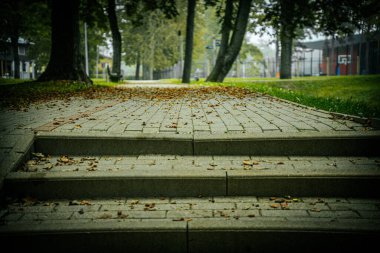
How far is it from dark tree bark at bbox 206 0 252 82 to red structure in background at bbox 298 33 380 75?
31.8ft

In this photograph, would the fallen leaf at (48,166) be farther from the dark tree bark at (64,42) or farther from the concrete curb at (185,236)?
the dark tree bark at (64,42)

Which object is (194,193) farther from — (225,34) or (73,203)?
(225,34)

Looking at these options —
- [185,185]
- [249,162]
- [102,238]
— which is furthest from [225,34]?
[102,238]

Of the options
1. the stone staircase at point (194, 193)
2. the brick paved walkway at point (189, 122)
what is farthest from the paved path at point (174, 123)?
the stone staircase at point (194, 193)

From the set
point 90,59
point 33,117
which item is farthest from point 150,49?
point 33,117

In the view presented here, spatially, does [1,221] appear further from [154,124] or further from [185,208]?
[154,124]

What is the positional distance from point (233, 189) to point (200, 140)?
884 millimetres

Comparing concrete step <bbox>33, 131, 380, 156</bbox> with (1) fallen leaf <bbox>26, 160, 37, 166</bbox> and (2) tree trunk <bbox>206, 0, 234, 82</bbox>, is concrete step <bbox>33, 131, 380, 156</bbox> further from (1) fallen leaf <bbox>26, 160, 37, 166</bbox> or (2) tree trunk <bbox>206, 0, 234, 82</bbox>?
(2) tree trunk <bbox>206, 0, 234, 82</bbox>

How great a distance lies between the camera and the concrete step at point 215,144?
4109mm

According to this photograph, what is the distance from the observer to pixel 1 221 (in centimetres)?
299

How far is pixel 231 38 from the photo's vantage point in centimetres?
1808

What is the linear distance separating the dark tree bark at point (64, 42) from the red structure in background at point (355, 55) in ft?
60.0

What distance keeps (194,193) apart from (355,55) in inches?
1701

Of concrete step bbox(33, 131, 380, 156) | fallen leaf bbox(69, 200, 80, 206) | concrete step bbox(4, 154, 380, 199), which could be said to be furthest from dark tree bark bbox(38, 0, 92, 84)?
fallen leaf bbox(69, 200, 80, 206)
